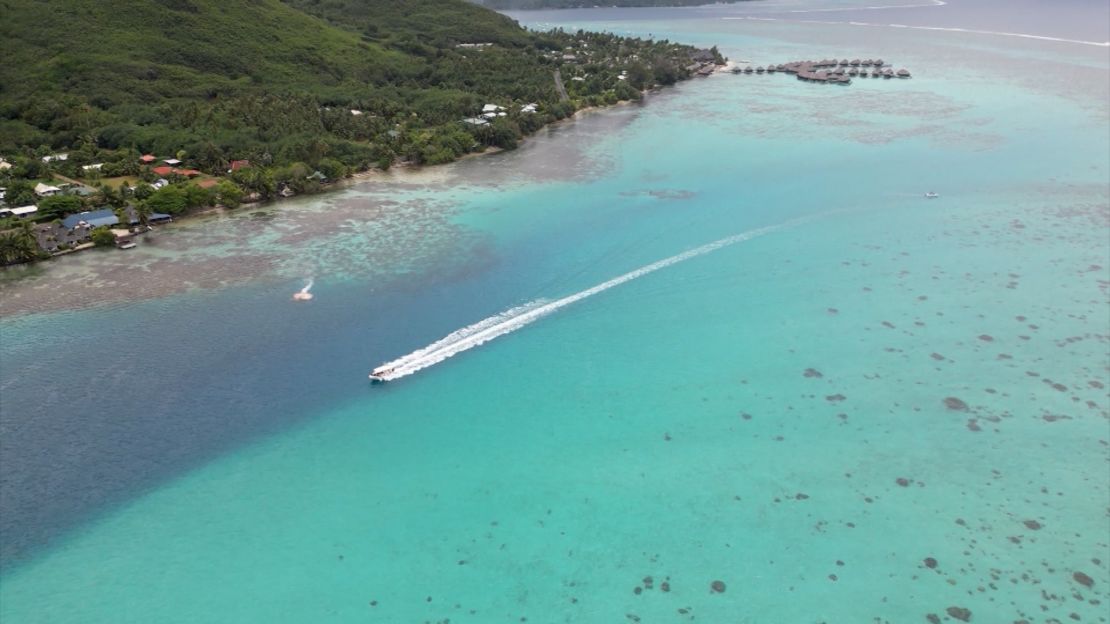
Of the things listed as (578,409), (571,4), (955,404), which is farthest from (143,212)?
(571,4)

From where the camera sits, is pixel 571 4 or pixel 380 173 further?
pixel 571 4

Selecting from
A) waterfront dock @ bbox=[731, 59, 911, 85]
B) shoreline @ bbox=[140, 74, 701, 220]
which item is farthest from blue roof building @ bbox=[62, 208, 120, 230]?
waterfront dock @ bbox=[731, 59, 911, 85]

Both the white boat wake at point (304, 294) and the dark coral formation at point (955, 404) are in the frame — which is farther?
the white boat wake at point (304, 294)

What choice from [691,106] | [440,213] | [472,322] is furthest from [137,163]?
[691,106]

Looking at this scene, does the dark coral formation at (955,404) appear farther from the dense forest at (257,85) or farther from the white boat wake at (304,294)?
the dense forest at (257,85)

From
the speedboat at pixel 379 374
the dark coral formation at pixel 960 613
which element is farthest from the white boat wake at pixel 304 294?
the dark coral formation at pixel 960 613

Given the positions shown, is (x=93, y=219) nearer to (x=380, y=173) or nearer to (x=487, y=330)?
(x=380, y=173)
